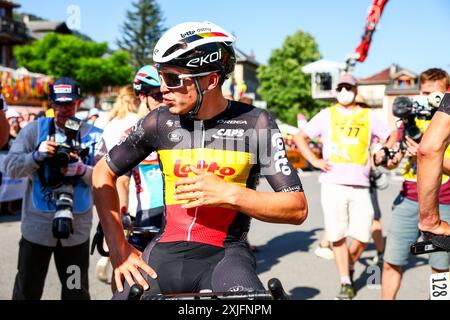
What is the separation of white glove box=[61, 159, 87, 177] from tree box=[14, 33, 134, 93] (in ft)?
177

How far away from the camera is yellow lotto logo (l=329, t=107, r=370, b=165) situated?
5.88m

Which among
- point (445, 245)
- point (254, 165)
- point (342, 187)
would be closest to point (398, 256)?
point (342, 187)

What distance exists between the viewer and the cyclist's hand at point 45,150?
393 cm

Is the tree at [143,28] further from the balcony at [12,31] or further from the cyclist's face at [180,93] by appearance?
the cyclist's face at [180,93]

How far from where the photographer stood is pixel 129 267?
241 cm

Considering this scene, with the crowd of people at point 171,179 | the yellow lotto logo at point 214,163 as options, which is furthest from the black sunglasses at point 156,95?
the yellow lotto logo at point 214,163

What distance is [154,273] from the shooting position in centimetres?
238

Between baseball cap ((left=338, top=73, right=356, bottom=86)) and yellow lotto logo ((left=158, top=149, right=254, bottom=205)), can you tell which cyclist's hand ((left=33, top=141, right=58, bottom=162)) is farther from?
baseball cap ((left=338, top=73, right=356, bottom=86))

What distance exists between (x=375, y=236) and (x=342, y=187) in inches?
75.7

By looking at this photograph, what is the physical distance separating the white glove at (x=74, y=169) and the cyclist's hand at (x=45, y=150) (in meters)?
0.19

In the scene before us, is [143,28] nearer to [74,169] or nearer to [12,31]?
[12,31]
